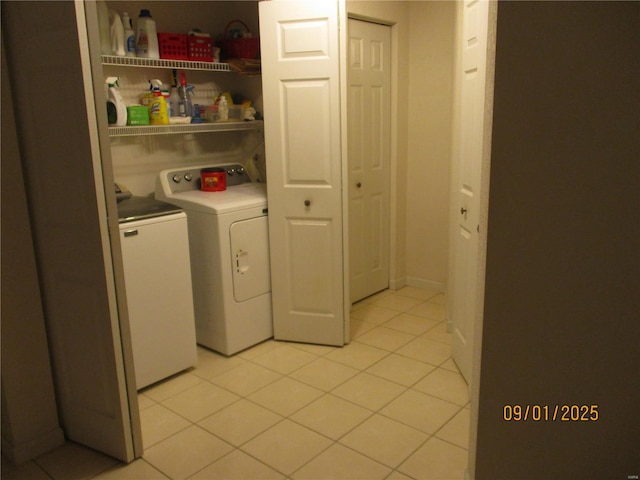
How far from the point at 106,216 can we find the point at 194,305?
4.57 feet

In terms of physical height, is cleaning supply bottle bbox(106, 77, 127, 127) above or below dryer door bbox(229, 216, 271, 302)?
above

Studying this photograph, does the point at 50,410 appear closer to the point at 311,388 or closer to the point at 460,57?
the point at 311,388

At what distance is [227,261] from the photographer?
310 centimetres

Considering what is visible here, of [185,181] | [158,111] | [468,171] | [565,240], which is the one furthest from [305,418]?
[158,111]

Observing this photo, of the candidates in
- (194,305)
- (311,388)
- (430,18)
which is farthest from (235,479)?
(430,18)

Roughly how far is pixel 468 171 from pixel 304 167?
0.97 m

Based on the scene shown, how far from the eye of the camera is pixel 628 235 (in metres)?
1.40

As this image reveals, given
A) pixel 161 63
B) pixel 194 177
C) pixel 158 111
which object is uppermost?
pixel 161 63

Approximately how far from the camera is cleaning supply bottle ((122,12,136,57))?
297cm

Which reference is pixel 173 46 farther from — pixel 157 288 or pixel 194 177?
pixel 157 288

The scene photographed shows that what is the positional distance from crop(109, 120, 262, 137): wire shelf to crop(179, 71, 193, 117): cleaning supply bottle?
0.51 ft
